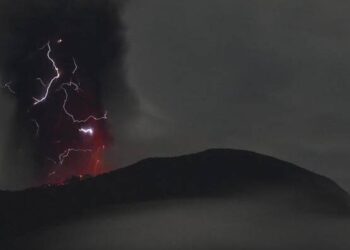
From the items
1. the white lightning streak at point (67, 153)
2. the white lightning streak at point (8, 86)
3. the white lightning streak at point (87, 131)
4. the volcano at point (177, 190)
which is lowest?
the volcano at point (177, 190)

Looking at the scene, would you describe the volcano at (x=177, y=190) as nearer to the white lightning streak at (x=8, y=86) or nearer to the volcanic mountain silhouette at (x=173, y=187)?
the volcanic mountain silhouette at (x=173, y=187)

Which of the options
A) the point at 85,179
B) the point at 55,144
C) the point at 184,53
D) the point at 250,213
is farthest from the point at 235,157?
the point at 55,144

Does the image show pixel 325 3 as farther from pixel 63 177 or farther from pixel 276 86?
pixel 63 177

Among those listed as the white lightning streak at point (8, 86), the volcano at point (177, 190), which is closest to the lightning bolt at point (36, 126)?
the white lightning streak at point (8, 86)

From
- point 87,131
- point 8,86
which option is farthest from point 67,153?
point 8,86

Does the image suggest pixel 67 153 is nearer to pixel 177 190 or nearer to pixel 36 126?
pixel 36 126

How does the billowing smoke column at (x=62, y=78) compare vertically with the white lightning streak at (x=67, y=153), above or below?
above

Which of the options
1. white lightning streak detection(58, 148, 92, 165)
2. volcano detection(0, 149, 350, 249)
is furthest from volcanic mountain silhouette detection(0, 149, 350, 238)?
white lightning streak detection(58, 148, 92, 165)
